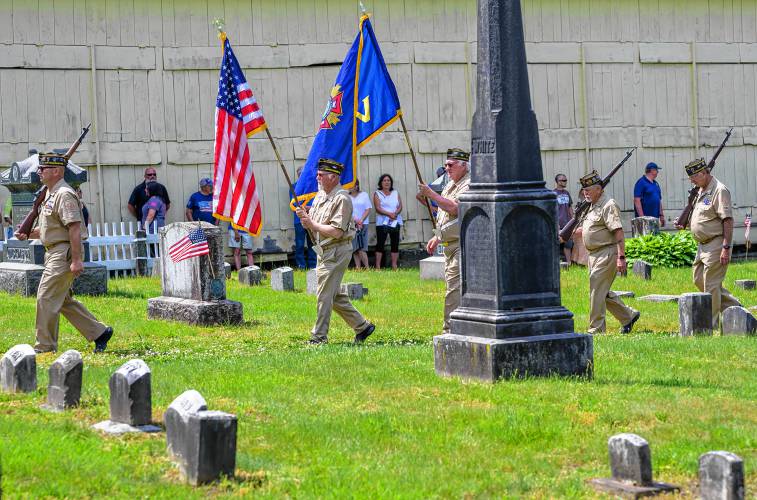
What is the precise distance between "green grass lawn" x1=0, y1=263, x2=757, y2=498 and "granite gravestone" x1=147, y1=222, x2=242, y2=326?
1.99m

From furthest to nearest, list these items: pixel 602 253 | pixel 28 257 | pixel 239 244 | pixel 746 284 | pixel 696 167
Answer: pixel 239 244
pixel 746 284
pixel 28 257
pixel 602 253
pixel 696 167

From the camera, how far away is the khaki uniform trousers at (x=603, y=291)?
1496 cm

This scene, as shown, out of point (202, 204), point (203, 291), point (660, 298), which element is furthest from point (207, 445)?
point (202, 204)

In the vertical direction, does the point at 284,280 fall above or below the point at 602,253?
below

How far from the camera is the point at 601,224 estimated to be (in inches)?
593

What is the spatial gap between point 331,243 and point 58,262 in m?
2.90

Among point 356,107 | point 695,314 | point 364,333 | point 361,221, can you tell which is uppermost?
point 356,107

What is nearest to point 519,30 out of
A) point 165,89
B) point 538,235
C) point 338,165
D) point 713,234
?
point 538,235

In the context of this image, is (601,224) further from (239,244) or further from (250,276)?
(239,244)

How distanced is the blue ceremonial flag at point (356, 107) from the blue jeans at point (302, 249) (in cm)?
905

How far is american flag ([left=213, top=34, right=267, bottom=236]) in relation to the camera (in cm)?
1458

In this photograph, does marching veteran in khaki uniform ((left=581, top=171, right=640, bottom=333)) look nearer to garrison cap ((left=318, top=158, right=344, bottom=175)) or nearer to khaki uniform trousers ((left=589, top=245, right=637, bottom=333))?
khaki uniform trousers ((left=589, top=245, right=637, bottom=333))

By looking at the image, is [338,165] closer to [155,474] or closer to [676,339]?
[676,339]

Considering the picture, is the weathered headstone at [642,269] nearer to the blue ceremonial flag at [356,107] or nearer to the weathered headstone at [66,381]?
the blue ceremonial flag at [356,107]
